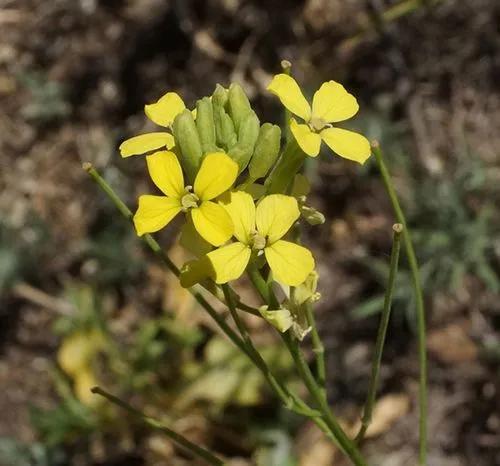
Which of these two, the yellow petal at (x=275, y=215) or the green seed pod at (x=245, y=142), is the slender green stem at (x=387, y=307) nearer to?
the yellow petal at (x=275, y=215)

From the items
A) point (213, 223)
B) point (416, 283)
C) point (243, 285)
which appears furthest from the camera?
point (243, 285)

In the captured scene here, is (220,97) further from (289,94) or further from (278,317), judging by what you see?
(278,317)

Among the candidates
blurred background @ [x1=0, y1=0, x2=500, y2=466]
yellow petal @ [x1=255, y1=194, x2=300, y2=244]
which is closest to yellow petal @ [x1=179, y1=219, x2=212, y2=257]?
yellow petal @ [x1=255, y1=194, x2=300, y2=244]

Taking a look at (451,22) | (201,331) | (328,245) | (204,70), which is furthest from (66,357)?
(451,22)

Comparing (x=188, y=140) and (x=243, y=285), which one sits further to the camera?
(x=243, y=285)

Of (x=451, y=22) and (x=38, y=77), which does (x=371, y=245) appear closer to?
(x=451, y=22)

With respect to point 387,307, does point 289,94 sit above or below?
above

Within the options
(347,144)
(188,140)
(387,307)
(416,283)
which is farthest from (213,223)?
(416,283)
